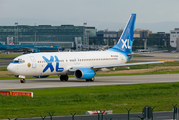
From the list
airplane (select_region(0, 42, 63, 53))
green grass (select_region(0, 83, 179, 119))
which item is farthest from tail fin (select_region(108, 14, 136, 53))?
airplane (select_region(0, 42, 63, 53))

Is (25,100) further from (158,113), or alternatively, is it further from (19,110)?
(158,113)

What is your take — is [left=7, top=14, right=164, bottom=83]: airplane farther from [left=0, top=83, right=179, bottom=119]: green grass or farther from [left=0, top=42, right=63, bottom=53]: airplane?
[left=0, top=42, right=63, bottom=53]: airplane

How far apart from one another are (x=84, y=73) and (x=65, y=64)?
3570mm

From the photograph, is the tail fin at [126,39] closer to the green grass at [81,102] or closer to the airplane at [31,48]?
the green grass at [81,102]

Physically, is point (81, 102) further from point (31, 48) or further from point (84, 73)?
point (31, 48)

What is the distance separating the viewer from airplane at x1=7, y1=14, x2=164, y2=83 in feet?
159

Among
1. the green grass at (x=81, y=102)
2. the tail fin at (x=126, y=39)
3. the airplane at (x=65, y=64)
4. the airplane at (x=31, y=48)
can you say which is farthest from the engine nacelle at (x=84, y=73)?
the airplane at (x=31, y=48)

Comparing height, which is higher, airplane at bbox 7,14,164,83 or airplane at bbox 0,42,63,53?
airplane at bbox 0,42,63,53

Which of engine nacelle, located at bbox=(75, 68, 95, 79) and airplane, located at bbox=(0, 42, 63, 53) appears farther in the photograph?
airplane, located at bbox=(0, 42, 63, 53)

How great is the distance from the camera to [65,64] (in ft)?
172

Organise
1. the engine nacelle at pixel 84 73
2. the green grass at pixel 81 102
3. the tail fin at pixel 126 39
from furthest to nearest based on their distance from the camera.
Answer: the tail fin at pixel 126 39
the engine nacelle at pixel 84 73
the green grass at pixel 81 102

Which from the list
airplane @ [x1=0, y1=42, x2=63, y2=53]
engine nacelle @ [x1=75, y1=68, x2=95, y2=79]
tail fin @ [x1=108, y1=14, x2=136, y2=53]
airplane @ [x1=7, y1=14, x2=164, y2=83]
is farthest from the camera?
airplane @ [x1=0, y1=42, x2=63, y2=53]

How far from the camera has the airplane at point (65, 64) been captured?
48.4 meters

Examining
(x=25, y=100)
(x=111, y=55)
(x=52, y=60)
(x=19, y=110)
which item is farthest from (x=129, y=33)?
(x=19, y=110)
